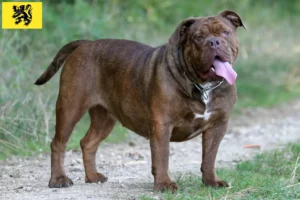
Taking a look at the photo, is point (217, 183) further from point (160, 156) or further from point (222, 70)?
point (222, 70)

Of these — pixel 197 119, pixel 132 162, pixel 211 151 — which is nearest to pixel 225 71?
pixel 197 119

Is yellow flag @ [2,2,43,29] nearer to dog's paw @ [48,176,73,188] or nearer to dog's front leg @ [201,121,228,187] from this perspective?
dog's paw @ [48,176,73,188]

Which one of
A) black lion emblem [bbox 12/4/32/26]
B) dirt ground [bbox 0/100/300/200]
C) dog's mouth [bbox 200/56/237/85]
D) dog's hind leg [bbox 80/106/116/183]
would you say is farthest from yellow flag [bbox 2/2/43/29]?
dog's mouth [bbox 200/56/237/85]

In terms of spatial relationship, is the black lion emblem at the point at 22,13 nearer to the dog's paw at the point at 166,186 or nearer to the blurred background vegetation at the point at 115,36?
the blurred background vegetation at the point at 115,36

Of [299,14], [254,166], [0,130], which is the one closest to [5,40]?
[0,130]

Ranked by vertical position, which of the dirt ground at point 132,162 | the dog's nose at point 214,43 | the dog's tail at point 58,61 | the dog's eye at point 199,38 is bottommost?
the dirt ground at point 132,162

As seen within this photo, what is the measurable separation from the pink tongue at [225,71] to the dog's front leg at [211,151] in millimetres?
669

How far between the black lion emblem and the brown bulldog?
146 centimetres

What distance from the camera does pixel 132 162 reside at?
868 centimetres

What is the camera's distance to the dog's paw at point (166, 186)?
21.5 ft

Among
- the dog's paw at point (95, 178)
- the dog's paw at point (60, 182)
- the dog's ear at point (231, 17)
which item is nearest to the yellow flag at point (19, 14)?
the dog's paw at point (95, 178)

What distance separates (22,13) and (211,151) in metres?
3.24

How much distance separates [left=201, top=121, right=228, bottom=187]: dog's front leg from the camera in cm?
690

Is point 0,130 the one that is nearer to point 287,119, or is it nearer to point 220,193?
point 220,193
